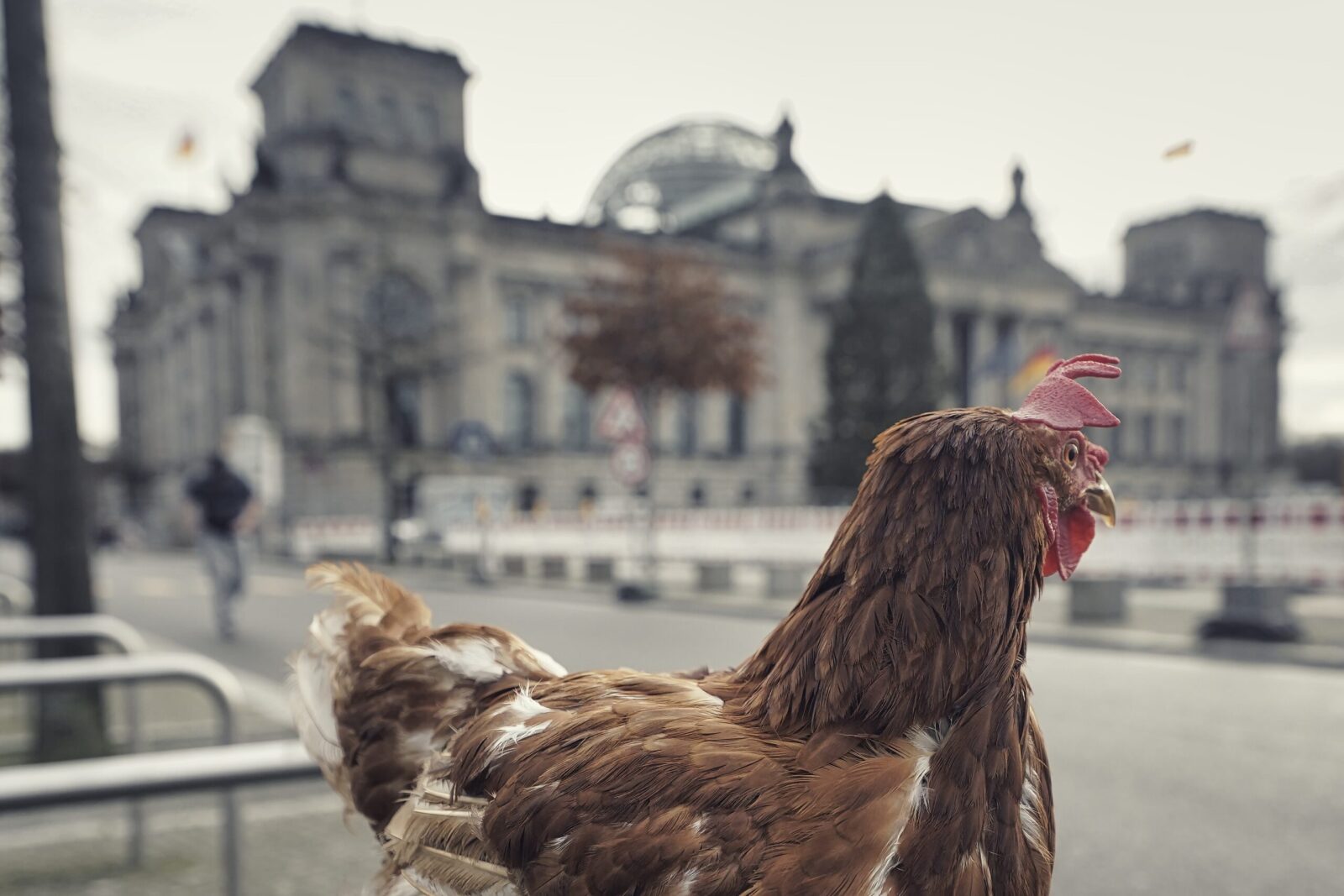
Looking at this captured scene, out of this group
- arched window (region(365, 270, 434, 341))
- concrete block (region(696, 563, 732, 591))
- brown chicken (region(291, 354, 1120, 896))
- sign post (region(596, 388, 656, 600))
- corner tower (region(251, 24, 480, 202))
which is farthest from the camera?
arched window (region(365, 270, 434, 341))

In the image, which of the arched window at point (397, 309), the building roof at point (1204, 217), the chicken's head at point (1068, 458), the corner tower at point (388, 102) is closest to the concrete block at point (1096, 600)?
the corner tower at point (388, 102)

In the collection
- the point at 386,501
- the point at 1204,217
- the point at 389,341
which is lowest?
the point at 386,501

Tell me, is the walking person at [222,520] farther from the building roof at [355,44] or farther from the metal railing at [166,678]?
the metal railing at [166,678]

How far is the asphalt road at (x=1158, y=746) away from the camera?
4.50 meters

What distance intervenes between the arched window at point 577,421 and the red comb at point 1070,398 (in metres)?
55.8

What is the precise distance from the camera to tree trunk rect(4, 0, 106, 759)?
5641 mm

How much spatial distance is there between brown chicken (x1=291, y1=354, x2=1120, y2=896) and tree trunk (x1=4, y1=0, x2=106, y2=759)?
5.40 m

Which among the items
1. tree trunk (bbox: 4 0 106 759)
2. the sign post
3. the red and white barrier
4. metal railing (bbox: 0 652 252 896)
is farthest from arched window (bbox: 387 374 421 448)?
metal railing (bbox: 0 652 252 896)

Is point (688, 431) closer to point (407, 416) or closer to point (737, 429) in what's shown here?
point (737, 429)

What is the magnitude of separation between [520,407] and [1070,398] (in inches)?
2226

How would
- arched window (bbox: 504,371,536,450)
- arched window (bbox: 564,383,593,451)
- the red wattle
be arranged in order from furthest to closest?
arched window (bbox: 564,383,593,451) → arched window (bbox: 504,371,536,450) → the red wattle

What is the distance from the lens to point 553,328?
38719 mm

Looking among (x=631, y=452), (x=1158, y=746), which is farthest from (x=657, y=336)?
(x=1158, y=746)

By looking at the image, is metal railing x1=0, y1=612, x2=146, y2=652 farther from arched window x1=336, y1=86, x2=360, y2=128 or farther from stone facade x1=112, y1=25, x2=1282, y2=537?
stone facade x1=112, y1=25, x2=1282, y2=537
